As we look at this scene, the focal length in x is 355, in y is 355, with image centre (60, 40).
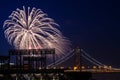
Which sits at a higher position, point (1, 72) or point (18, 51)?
point (18, 51)

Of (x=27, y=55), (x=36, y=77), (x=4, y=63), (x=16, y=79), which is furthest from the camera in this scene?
(x=4, y=63)

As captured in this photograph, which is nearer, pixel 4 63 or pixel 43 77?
pixel 43 77

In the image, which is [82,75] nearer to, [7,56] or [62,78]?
[62,78]

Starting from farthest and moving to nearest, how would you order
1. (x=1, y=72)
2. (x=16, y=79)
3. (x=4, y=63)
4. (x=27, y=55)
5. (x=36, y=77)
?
(x=4, y=63), (x=27, y=55), (x=36, y=77), (x=16, y=79), (x=1, y=72)

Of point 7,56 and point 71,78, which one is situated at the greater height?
point 7,56

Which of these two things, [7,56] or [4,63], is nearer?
[7,56]

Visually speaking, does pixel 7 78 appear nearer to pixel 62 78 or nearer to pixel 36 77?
pixel 36 77

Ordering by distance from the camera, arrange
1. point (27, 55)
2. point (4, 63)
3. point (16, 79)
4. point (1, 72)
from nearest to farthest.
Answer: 1. point (1, 72)
2. point (16, 79)
3. point (27, 55)
4. point (4, 63)

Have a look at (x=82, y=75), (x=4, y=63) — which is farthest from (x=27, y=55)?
(x=82, y=75)

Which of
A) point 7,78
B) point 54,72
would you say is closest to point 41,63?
point 54,72
